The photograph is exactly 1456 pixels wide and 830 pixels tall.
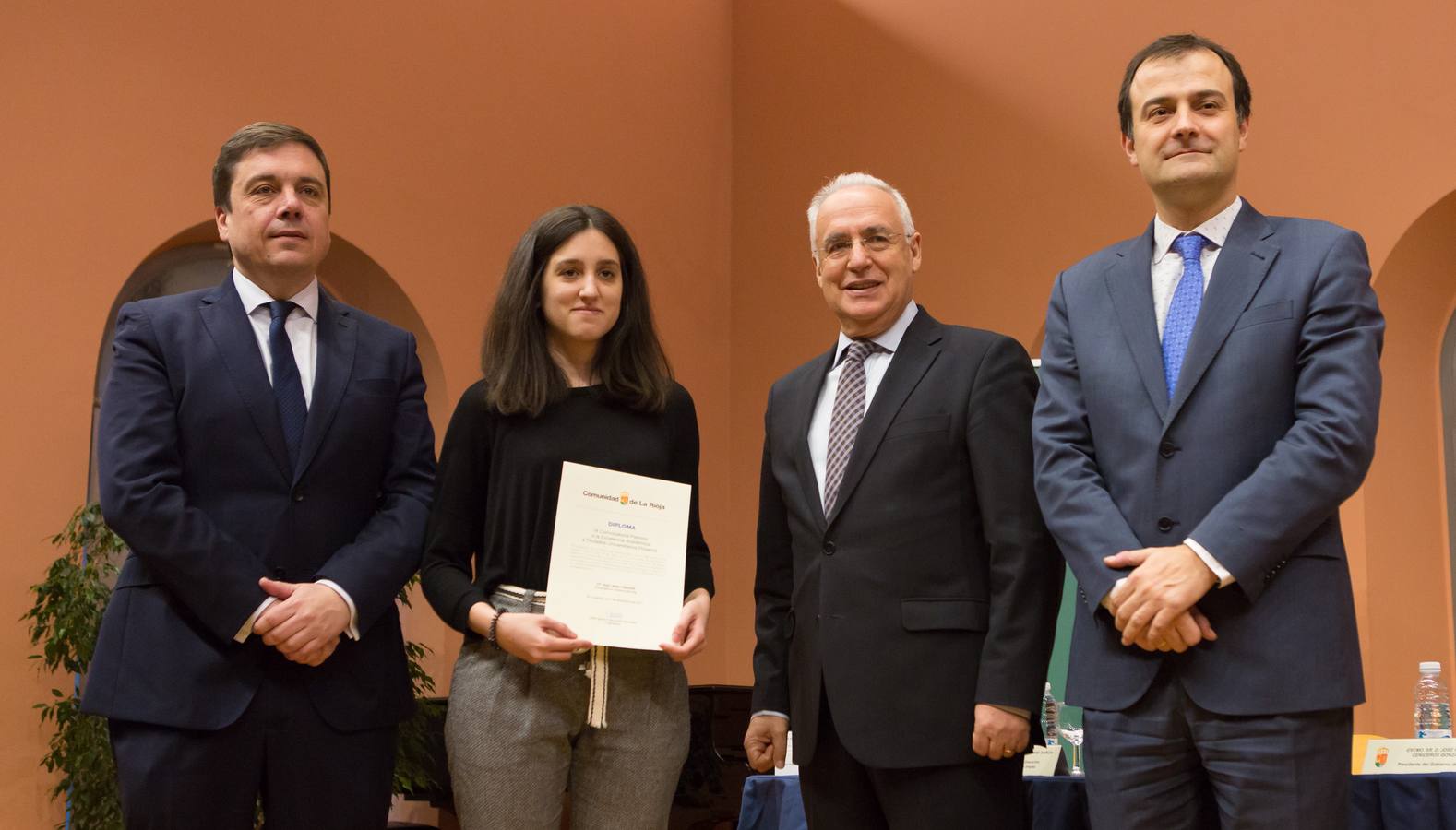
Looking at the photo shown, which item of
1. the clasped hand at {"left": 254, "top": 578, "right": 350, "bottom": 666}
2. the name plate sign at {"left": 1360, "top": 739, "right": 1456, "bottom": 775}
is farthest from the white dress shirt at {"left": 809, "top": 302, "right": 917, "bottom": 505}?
the name plate sign at {"left": 1360, "top": 739, "right": 1456, "bottom": 775}

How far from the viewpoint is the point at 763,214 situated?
22.6 ft

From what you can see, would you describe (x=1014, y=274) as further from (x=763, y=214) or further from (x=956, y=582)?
(x=956, y=582)

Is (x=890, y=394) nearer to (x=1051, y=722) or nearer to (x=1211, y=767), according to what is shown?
(x=1211, y=767)

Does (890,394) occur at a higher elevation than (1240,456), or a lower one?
higher

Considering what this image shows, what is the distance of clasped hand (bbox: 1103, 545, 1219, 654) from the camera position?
6.38 ft

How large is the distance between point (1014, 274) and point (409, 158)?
264 cm

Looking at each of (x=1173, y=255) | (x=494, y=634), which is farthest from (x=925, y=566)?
(x=494, y=634)

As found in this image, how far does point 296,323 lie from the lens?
2615 millimetres

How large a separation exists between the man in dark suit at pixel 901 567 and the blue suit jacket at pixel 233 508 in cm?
73

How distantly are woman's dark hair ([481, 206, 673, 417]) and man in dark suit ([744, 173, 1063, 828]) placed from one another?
307mm

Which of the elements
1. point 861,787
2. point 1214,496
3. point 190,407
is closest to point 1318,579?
point 1214,496

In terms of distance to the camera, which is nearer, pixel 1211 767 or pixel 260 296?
pixel 1211 767

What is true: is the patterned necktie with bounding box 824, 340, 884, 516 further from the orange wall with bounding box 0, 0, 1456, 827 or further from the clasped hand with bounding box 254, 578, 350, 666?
the orange wall with bounding box 0, 0, 1456, 827

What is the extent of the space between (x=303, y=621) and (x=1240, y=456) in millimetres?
1558
